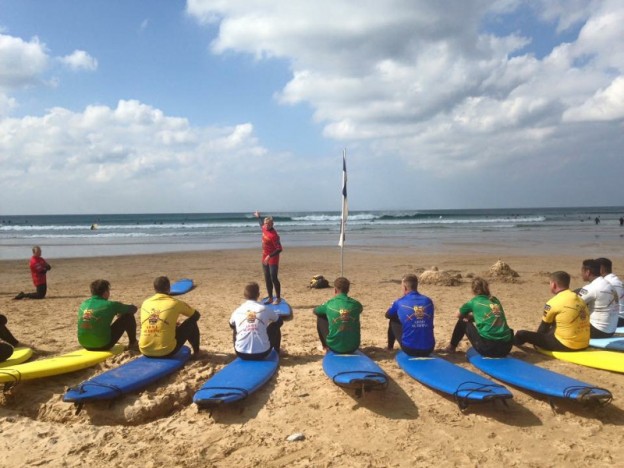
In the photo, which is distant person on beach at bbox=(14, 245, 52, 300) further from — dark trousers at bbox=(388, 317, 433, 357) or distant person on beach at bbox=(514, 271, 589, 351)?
distant person on beach at bbox=(514, 271, 589, 351)

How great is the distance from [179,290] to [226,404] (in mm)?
7077

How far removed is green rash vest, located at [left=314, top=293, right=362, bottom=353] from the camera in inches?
212

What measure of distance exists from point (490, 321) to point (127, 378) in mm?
4350

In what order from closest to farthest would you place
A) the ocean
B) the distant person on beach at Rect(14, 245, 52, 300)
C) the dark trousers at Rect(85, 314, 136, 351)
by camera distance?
1. the dark trousers at Rect(85, 314, 136, 351)
2. the distant person on beach at Rect(14, 245, 52, 300)
3. the ocean

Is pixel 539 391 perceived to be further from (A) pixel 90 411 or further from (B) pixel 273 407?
(A) pixel 90 411

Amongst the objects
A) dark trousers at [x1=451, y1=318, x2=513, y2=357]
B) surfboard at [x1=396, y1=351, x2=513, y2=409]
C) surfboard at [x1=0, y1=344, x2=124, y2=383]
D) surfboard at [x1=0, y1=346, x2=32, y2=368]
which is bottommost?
surfboard at [x1=0, y1=346, x2=32, y2=368]

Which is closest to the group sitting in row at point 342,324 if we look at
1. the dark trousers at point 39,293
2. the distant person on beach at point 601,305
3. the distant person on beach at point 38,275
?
the distant person on beach at point 601,305

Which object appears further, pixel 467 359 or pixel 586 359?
pixel 467 359

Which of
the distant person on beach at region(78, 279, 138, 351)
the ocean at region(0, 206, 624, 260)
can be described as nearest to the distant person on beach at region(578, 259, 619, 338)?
A: the distant person on beach at region(78, 279, 138, 351)

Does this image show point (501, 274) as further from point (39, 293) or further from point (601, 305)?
point (39, 293)

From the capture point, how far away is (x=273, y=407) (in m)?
4.35

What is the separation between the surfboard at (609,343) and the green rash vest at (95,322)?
6.53m

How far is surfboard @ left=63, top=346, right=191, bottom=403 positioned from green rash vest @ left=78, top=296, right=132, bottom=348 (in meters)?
0.72

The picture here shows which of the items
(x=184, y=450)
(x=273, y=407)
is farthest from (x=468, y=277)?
(x=184, y=450)
